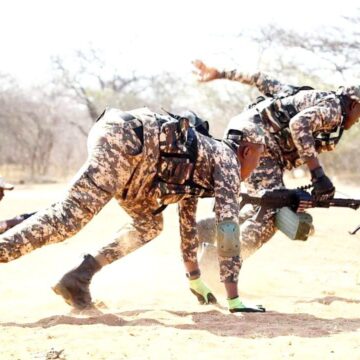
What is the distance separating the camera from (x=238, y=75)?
6414 millimetres

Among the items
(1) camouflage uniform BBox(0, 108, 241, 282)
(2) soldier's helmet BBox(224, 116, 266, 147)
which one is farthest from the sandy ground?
(2) soldier's helmet BBox(224, 116, 266, 147)

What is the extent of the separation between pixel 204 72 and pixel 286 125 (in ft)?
3.03

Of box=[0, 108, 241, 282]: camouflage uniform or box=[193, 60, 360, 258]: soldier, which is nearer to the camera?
box=[0, 108, 241, 282]: camouflage uniform

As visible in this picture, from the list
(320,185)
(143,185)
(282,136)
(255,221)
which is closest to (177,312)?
(143,185)

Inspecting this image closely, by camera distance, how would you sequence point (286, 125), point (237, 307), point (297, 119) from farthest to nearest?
1. point (286, 125)
2. point (297, 119)
3. point (237, 307)

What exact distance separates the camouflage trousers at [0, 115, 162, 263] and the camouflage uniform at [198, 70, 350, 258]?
1.33 metres

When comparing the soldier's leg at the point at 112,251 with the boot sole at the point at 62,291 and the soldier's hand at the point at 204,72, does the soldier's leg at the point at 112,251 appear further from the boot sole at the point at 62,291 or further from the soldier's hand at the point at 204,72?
the soldier's hand at the point at 204,72

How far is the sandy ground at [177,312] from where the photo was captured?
3.66 m

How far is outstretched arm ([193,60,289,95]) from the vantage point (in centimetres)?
633

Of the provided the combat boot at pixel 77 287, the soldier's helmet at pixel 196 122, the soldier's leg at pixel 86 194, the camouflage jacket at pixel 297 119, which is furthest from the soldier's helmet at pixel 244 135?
the combat boot at pixel 77 287

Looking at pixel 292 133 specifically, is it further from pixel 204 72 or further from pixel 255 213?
pixel 204 72

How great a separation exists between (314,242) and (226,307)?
4.29m

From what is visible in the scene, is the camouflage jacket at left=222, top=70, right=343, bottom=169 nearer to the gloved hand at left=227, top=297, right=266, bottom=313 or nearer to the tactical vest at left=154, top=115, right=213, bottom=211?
the tactical vest at left=154, top=115, right=213, bottom=211

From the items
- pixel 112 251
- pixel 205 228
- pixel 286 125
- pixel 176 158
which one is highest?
pixel 286 125
